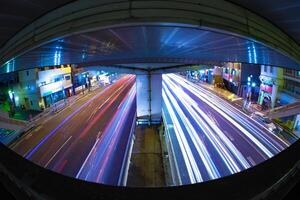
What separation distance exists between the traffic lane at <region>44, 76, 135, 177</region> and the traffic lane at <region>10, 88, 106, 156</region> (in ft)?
11.4

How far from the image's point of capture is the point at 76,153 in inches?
622

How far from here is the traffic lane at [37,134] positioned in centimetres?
1738

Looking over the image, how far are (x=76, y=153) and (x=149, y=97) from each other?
11.0m

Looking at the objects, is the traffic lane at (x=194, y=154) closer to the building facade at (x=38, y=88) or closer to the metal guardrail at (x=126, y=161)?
the metal guardrail at (x=126, y=161)

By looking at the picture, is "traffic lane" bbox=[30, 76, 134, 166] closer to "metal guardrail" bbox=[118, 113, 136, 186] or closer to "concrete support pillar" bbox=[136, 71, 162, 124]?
"metal guardrail" bbox=[118, 113, 136, 186]

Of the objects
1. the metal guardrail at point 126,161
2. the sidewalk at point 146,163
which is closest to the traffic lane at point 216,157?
the sidewalk at point 146,163

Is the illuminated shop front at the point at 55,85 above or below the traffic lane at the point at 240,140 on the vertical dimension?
above

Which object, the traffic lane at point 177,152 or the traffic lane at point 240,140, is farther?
the traffic lane at point 240,140

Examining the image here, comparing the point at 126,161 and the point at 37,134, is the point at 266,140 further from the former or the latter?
the point at 37,134

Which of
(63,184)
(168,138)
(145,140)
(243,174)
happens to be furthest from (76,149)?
(243,174)

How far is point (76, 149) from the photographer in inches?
651

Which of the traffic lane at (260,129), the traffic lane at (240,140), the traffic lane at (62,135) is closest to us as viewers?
→ the traffic lane at (62,135)

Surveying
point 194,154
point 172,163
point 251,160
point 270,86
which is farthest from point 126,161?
point 270,86

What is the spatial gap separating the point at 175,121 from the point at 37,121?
16597mm
